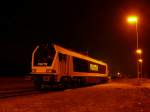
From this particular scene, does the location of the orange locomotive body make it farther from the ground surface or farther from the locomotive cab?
the ground surface

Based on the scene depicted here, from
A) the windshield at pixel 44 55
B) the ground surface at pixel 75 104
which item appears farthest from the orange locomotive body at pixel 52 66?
the ground surface at pixel 75 104

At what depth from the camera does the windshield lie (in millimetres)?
24203

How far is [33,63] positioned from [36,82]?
1.68 metres

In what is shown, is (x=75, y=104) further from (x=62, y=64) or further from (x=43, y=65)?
(x=62, y=64)

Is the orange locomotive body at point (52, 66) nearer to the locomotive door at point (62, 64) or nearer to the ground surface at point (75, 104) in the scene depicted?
the locomotive door at point (62, 64)

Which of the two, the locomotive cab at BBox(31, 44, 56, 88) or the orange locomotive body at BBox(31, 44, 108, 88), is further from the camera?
the orange locomotive body at BBox(31, 44, 108, 88)

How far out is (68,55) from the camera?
2752cm

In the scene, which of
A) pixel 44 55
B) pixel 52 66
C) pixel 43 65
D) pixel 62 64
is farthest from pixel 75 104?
pixel 62 64

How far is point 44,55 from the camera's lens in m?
24.7

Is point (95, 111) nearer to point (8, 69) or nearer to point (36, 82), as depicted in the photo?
point (36, 82)

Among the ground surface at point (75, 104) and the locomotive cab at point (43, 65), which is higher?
the locomotive cab at point (43, 65)

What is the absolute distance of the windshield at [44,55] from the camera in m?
24.2

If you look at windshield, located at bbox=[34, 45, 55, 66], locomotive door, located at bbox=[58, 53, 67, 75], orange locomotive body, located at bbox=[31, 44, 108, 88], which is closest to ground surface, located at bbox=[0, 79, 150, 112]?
orange locomotive body, located at bbox=[31, 44, 108, 88]

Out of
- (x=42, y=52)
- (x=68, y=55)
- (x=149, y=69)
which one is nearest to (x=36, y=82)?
(x=42, y=52)
